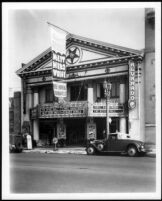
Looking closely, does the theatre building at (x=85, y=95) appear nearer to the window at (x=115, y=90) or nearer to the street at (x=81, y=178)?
the window at (x=115, y=90)

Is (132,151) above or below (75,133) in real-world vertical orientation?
below

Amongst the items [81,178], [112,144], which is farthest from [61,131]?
[81,178]

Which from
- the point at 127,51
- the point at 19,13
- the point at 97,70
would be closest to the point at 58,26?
the point at 19,13

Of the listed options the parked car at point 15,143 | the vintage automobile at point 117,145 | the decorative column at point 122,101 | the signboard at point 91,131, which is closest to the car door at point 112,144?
the vintage automobile at point 117,145

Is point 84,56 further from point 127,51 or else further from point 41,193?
point 41,193

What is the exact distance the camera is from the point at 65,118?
21453 mm

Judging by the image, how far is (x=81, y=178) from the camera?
1180 centimetres

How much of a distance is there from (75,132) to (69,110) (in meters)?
1.91

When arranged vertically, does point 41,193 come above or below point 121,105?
below

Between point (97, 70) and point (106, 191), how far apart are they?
39.2ft

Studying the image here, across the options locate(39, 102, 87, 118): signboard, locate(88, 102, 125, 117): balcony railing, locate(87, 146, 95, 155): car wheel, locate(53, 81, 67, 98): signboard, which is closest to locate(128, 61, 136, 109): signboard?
locate(88, 102, 125, 117): balcony railing

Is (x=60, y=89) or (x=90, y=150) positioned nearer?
(x=60, y=89)

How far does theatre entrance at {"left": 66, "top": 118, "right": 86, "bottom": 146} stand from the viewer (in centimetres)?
1913

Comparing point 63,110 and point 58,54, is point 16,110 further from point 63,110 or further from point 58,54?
point 58,54
